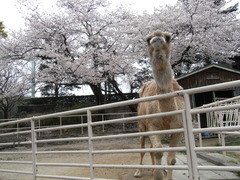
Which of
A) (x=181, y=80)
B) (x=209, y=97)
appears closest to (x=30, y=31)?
(x=181, y=80)

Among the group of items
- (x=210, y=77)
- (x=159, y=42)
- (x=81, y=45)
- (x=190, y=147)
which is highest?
(x=81, y=45)

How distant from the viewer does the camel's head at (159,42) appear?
268 centimetres

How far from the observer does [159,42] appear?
8.79 ft

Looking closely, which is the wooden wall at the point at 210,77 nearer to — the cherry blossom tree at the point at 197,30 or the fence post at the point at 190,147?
the cherry blossom tree at the point at 197,30

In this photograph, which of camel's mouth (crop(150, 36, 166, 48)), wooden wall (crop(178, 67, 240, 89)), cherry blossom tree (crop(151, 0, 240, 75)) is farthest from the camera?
cherry blossom tree (crop(151, 0, 240, 75))

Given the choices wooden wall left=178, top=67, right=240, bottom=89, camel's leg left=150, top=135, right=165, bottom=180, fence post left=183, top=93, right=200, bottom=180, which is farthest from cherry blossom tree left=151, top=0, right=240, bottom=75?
fence post left=183, top=93, right=200, bottom=180

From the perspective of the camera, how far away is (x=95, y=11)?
53.9 ft

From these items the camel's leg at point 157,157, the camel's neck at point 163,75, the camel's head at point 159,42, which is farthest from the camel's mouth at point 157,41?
the camel's leg at point 157,157

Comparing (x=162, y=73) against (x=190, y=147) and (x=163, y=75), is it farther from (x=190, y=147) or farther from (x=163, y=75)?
(x=190, y=147)

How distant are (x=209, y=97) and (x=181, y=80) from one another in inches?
87.9

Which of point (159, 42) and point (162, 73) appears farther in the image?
point (162, 73)

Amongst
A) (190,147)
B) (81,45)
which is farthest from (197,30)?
(190,147)

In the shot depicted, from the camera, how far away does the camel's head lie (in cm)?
268

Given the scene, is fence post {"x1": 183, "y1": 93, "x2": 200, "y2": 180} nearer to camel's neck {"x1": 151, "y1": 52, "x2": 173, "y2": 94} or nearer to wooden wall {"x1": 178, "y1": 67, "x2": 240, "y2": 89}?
camel's neck {"x1": 151, "y1": 52, "x2": 173, "y2": 94}
